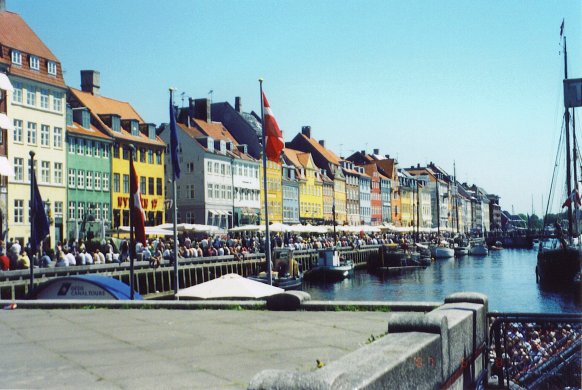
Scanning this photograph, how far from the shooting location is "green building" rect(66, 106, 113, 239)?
5491 centimetres

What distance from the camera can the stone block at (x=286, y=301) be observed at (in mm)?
12109

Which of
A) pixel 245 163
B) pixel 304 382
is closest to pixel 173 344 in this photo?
pixel 304 382

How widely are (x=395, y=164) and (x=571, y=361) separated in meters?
123

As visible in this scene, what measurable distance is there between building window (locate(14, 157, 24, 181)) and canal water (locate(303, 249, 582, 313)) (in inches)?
723

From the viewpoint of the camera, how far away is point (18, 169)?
1935 inches

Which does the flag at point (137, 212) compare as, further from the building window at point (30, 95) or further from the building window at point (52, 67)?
the building window at point (52, 67)

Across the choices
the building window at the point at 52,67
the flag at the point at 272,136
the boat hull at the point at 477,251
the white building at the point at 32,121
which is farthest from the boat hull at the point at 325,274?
the boat hull at the point at 477,251

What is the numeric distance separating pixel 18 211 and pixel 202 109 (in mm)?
33967

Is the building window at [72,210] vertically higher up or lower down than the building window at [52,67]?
lower down

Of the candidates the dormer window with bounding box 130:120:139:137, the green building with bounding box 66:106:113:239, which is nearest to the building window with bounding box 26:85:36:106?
the green building with bounding box 66:106:113:239

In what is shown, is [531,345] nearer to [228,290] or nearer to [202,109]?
[228,290]

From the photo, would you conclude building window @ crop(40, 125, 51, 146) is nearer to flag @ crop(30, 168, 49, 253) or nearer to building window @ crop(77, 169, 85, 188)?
building window @ crop(77, 169, 85, 188)

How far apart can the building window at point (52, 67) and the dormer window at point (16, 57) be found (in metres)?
2.90

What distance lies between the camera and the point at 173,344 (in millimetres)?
9117
